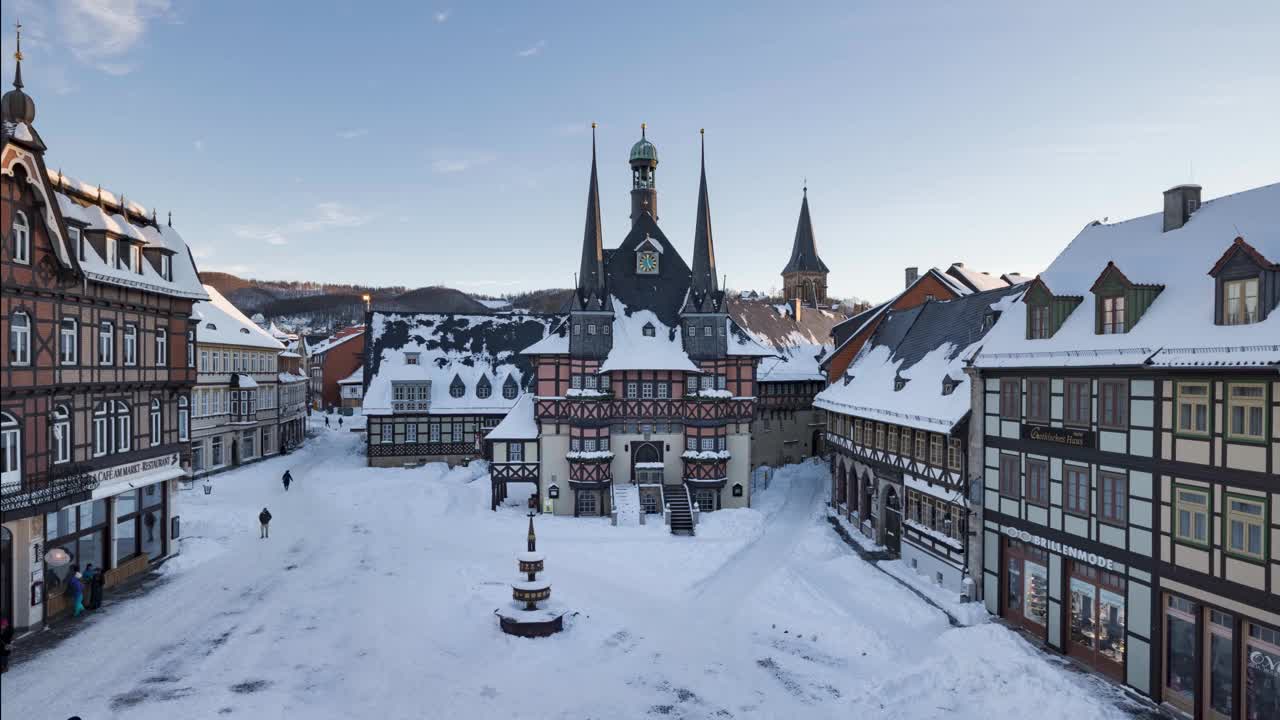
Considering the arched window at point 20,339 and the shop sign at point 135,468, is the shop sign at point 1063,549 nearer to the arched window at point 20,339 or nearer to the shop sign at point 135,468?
the shop sign at point 135,468

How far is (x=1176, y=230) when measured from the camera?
20766 millimetres

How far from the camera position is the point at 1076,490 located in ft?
66.1

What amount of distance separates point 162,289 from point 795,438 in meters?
40.1

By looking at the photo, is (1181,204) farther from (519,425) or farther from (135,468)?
(135,468)

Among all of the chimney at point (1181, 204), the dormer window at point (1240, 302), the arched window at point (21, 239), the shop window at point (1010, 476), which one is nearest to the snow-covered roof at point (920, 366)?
the shop window at point (1010, 476)

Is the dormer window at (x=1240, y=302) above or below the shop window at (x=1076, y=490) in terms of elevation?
above

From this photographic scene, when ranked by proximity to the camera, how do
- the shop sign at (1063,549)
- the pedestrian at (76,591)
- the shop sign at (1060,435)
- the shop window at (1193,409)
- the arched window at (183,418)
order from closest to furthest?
the shop window at (1193,409), the shop sign at (1063,549), the shop sign at (1060,435), the pedestrian at (76,591), the arched window at (183,418)

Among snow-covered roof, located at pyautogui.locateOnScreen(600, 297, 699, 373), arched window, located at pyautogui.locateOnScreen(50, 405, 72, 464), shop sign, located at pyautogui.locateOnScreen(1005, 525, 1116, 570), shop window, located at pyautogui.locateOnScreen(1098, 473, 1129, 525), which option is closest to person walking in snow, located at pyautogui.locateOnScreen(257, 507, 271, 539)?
arched window, located at pyautogui.locateOnScreen(50, 405, 72, 464)

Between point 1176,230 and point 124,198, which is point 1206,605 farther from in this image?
point 124,198

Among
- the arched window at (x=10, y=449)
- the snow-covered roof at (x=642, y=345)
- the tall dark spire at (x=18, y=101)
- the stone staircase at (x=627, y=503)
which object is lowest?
the stone staircase at (x=627, y=503)

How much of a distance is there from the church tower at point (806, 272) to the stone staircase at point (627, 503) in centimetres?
4964

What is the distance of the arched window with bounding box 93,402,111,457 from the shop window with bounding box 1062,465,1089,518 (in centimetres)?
2983

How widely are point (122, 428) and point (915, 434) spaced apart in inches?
1128

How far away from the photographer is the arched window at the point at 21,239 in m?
20.7
